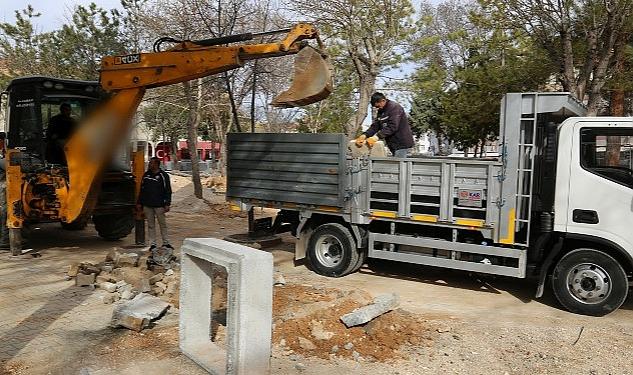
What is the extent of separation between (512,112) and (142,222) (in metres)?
6.88

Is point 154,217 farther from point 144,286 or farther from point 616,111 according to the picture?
point 616,111

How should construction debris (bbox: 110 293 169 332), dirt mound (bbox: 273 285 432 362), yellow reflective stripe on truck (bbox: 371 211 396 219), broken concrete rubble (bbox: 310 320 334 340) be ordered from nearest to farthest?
dirt mound (bbox: 273 285 432 362), broken concrete rubble (bbox: 310 320 334 340), construction debris (bbox: 110 293 169 332), yellow reflective stripe on truck (bbox: 371 211 396 219)

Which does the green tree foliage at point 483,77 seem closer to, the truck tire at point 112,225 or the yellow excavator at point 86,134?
the yellow excavator at point 86,134

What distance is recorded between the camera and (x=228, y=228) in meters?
13.3

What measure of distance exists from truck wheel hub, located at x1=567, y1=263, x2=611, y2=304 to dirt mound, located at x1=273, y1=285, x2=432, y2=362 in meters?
1.95

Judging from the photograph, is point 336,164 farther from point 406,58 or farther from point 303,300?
point 406,58

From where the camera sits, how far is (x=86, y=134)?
9.48 m

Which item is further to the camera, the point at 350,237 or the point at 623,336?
the point at 350,237

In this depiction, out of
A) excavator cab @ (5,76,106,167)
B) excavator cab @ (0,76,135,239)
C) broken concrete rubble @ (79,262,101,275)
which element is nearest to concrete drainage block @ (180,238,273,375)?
broken concrete rubble @ (79,262,101,275)

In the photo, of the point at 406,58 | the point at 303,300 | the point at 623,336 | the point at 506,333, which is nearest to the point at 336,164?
the point at 303,300

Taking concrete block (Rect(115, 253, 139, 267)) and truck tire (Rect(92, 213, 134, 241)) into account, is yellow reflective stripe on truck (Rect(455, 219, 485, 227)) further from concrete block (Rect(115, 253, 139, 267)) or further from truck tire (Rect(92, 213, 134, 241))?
truck tire (Rect(92, 213, 134, 241))

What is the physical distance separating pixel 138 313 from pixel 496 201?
175 inches

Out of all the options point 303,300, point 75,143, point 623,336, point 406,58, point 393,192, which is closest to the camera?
point 623,336

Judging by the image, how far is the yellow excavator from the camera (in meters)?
8.51
